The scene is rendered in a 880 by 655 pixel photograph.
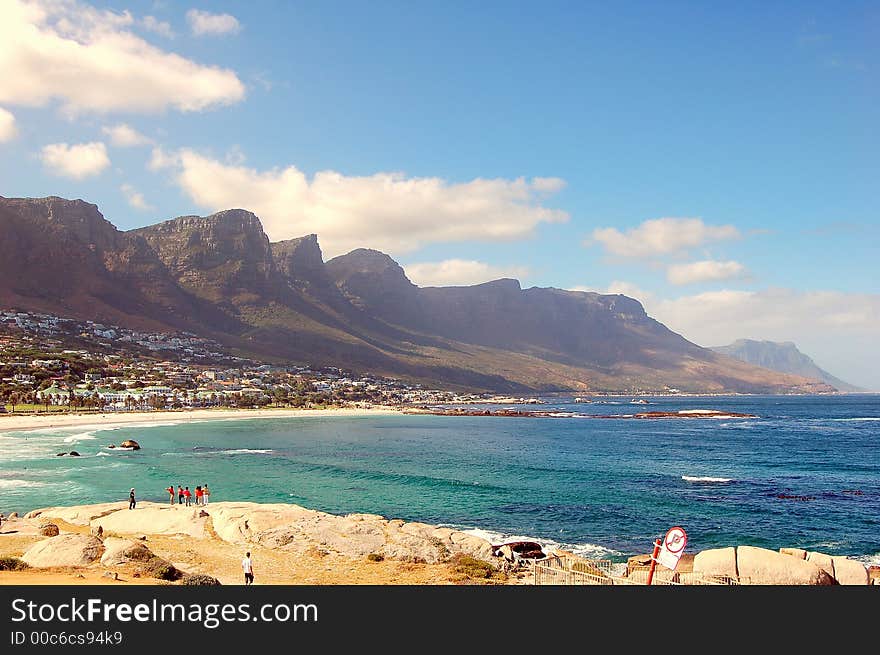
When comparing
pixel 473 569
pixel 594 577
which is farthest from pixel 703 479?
pixel 594 577

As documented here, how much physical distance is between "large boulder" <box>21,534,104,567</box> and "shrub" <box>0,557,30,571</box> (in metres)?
0.25

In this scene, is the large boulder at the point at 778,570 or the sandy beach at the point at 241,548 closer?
the sandy beach at the point at 241,548

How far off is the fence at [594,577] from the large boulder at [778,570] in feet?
2.28

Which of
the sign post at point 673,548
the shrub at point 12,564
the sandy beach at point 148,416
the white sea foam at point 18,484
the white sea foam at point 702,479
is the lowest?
the sandy beach at point 148,416

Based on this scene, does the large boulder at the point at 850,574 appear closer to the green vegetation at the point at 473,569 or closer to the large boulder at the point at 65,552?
the green vegetation at the point at 473,569

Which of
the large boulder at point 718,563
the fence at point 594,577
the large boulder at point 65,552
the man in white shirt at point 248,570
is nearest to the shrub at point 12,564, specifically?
the large boulder at point 65,552

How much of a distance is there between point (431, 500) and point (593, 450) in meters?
45.4

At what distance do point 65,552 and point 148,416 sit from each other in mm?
118370

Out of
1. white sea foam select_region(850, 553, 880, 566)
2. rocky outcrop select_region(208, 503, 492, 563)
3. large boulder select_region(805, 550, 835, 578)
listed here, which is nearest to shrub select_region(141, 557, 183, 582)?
rocky outcrop select_region(208, 503, 492, 563)

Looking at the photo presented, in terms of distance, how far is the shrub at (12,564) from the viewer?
22.0 metres

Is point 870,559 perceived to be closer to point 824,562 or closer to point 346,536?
point 824,562

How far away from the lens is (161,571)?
72.5 feet

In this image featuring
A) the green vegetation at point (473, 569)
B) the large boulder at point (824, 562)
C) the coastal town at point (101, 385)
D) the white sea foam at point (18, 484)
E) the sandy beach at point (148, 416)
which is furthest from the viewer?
the coastal town at point (101, 385)

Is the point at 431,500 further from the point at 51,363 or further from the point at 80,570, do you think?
the point at 51,363
